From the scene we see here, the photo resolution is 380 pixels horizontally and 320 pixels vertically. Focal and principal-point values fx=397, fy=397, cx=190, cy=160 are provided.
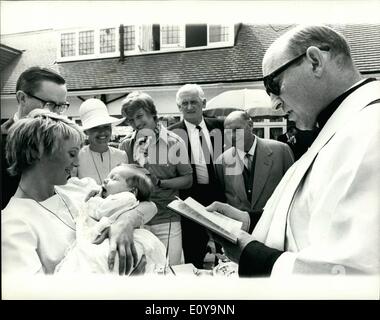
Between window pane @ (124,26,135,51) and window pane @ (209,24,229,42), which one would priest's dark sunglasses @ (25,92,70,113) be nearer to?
window pane @ (124,26,135,51)

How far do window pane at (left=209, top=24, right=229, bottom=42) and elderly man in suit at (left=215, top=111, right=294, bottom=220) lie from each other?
434mm

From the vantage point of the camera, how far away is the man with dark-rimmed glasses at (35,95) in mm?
2127

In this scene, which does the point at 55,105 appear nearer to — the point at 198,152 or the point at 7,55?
the point at 7,55

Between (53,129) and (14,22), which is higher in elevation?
(14,22)

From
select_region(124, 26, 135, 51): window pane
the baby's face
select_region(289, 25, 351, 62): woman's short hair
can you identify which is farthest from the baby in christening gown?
select_region(289, 25, 351, 62): woman's short hair

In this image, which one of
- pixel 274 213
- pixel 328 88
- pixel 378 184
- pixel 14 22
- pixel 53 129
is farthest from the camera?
pixel 14 22

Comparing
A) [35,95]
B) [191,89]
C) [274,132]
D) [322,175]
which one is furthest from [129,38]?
[322,175]

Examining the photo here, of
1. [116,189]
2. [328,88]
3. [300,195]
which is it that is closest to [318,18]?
[328,88]

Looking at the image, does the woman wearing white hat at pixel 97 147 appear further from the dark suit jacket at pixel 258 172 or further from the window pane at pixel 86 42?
the dark suit jacket at pixel 258 172

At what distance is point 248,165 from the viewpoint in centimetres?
217

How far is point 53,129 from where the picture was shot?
6.69 feet

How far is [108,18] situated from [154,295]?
61.2 inches

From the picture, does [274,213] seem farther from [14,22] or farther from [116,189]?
[14,22]

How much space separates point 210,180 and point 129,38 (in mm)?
933
